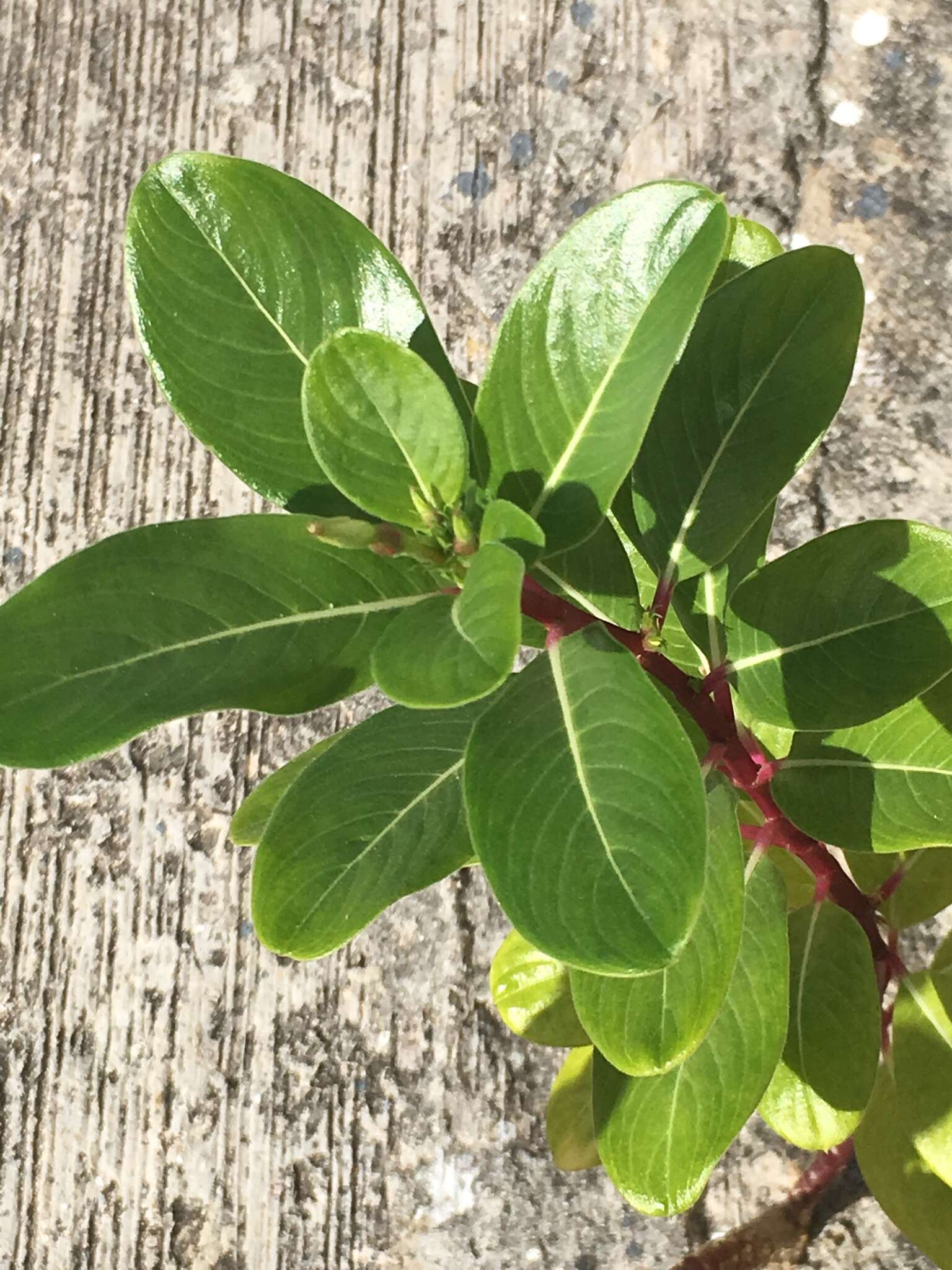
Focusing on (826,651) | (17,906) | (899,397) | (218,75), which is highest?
(218,75)

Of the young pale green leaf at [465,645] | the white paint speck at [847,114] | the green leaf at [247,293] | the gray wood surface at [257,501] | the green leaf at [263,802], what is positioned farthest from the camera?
the white paint speck at [847,114]

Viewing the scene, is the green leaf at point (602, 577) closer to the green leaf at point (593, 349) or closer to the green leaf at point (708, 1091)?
the green leaf at point (593, 349)

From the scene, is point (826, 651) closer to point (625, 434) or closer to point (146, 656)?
point (625, 434)

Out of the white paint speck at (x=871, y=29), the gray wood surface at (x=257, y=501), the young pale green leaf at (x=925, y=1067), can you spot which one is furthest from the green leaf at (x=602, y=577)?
the white paint speck at (x=871, y=29)

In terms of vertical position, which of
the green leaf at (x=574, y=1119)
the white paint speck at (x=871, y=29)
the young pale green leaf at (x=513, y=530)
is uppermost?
the white paint speck at (x=871, y=29)

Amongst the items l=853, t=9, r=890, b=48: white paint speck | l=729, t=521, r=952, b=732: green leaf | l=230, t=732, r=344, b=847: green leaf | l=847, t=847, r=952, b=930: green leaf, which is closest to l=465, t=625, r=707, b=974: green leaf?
l=729, t=521, r=952, b=732: green leaf

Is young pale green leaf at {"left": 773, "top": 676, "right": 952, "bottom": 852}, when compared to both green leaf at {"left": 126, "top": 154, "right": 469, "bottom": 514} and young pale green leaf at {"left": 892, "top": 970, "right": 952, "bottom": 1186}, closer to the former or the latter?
young pale green leaf at {"left": 892, "top": 970, "right": 952, "bottom": 1186}

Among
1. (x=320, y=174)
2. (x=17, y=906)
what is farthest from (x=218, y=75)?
(x=17, y=906)
